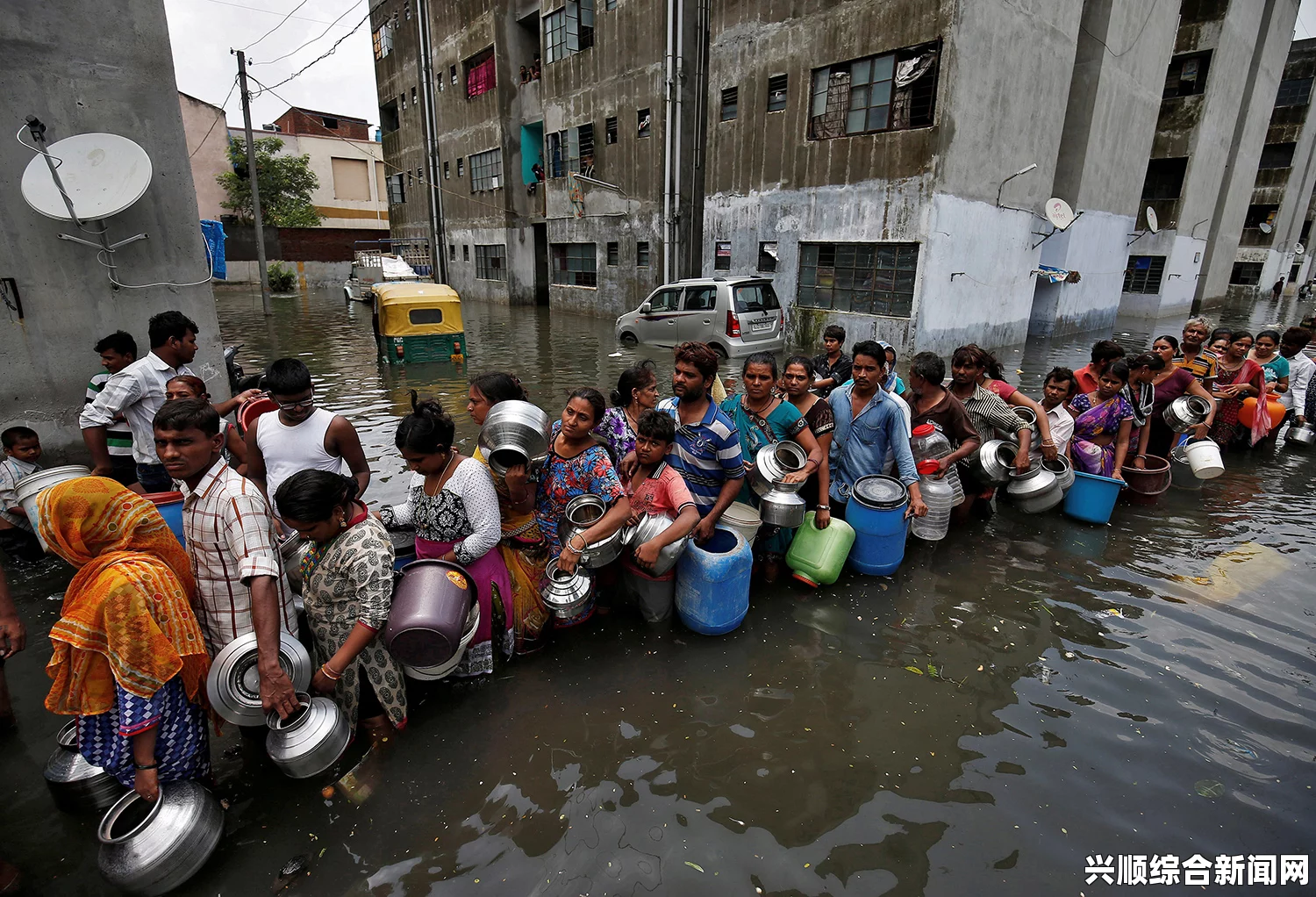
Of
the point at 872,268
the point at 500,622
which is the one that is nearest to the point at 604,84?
the point at 872,268

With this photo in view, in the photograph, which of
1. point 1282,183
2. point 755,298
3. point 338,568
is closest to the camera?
point 338,568

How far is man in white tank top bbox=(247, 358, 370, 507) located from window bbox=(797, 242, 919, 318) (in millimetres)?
12768

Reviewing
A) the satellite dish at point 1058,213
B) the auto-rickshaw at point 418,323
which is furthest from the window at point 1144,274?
the auto-rickshaw at point 418,323

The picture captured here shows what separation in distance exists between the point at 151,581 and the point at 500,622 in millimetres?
1698

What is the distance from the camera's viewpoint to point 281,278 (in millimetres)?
35312

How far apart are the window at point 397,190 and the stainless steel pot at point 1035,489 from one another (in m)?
37.1

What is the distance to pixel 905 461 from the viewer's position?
445cm

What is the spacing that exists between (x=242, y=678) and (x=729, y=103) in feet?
57.1

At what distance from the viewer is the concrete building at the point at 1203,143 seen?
23.0m

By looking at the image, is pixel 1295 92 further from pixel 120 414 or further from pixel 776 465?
pixel 120 414

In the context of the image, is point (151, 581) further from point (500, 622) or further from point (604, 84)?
point (604, 84)

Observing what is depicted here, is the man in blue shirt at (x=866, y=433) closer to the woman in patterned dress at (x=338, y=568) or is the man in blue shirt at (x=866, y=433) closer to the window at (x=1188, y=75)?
the woman in patterned dress at (x=338, y=568)

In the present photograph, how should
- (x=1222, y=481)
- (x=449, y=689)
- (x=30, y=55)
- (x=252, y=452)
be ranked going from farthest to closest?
(x=1222, y=481), (x=30, y=55), (x=252, y=452), (x=449, y=689)

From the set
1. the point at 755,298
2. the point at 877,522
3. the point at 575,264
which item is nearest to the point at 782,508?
the point at 877,522
